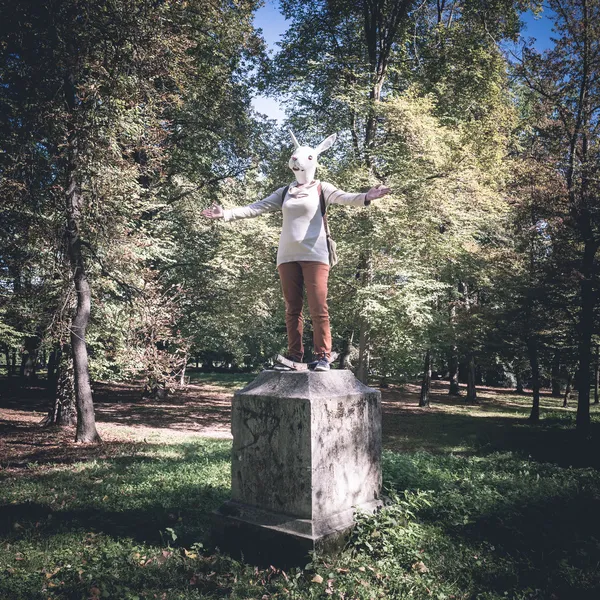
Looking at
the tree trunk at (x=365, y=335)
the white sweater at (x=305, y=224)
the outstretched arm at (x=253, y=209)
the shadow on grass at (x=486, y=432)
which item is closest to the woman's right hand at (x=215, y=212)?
the outstretched arm at (x=253, y=209)

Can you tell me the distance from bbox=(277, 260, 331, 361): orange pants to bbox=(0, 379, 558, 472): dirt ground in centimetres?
622

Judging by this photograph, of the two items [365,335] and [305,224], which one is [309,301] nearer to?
[305,224]

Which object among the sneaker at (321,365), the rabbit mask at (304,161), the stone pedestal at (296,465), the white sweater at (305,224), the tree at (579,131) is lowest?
the stone pedestal at (296,465)

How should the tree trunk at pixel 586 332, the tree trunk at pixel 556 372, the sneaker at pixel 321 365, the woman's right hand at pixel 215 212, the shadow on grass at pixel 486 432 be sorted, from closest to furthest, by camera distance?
the sneaker at pixel 321 365
the woman's right hand at pixel 215 212
the shadow on grass at pixel 486 432
the tree trunk at pixel 586 332
the tree trunk at pixel 556 372

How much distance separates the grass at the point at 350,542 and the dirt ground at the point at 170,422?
294 cm

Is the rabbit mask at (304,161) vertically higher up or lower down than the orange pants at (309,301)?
higher up

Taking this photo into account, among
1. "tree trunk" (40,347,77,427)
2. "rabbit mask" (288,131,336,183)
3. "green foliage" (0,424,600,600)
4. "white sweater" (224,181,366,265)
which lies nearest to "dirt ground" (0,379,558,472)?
"tree trunk" (40,347,77,427)

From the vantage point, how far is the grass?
341 centimetres

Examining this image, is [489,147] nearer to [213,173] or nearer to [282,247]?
[213,173]

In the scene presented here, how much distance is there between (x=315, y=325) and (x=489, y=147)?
45.2 ft

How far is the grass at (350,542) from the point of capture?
3414 millimetres

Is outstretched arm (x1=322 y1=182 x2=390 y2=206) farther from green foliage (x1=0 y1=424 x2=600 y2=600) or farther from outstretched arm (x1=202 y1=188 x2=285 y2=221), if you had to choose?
green foliage (x1=0 y1=424 x2=600 y2=600)

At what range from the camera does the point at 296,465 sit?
3.87 metres

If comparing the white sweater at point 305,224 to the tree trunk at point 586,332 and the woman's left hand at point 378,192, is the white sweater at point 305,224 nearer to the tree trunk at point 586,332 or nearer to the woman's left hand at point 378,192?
the woman's left hand at point 378,192
